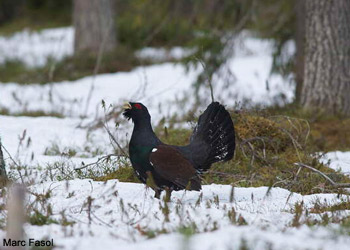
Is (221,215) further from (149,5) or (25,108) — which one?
(149,5)

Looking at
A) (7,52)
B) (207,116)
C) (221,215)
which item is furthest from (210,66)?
(7,52)

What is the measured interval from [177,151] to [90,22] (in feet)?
31.1

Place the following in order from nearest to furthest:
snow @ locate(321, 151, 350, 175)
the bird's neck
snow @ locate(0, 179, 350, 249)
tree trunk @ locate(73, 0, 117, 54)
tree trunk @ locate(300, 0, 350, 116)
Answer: snow @ locate(0, 179, 350, 249) → the bird's neck → snow @ locate(321, 151, 350, 175) → tree trunk @ locate(300, 0, 350, 116) → tree trunk @ locate(73, 0, 117, 54)

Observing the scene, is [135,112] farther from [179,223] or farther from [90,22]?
[90,22]

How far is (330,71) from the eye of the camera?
8117 millimetres

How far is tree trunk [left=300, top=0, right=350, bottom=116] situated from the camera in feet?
26.5

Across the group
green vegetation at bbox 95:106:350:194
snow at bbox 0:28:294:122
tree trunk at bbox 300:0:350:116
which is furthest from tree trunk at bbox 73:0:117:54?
tree trunk at bbox 300:0:350:116

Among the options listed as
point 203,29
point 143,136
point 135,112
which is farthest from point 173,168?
point 203,29

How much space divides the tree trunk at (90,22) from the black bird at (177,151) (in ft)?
28.8

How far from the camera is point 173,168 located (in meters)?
5.20

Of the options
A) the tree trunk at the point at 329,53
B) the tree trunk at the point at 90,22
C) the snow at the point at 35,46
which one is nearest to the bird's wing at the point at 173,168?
the tree trunk at the point at 329,53

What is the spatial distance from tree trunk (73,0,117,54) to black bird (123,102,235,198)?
879 cm

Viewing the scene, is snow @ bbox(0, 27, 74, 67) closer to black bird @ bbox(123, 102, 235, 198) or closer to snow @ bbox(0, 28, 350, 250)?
snow @ bbox(0, 28, 350, 250)

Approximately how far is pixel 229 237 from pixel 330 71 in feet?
16.8
